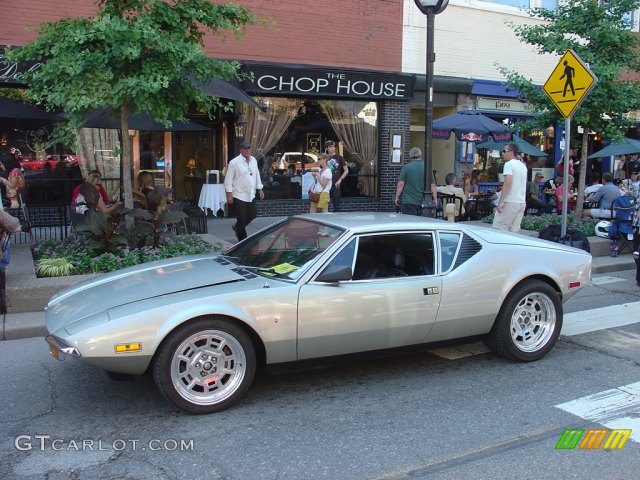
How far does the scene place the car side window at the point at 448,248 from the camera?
5.07m

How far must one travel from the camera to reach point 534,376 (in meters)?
5.14

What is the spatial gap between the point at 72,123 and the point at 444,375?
525 cm

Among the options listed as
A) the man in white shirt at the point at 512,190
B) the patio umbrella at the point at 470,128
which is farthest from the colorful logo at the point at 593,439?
the patio umbrella at the point at 470,128

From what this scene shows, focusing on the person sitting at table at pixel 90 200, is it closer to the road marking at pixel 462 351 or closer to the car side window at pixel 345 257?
the car side window at pixel 345 257

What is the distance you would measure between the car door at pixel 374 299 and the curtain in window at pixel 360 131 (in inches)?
414

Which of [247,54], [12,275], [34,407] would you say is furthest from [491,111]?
[34,407]

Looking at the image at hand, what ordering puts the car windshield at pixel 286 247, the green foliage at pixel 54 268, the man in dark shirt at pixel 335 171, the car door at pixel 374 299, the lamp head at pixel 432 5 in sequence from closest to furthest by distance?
the car door at pixel 374 299 → the car windshield at pixel 286 247 → the green foliage at pixel 54 268 → the lamp head at pixel 432 5 → the man in dark shirt at pixel 335 171

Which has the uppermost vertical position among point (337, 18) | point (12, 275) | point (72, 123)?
point (337, 18)

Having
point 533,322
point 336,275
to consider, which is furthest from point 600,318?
point 336,275

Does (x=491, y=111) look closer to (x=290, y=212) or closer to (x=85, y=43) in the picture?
(x=290, y=212)

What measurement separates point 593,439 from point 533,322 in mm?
1610

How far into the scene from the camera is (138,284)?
183 inches

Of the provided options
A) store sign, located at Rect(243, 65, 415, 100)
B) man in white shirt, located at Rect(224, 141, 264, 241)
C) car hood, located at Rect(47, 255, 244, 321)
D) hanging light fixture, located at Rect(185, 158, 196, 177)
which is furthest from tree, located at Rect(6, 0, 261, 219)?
hanging light fixture, located at Rect(185, 158, 196, 177)

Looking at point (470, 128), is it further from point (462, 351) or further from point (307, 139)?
point (462, 351)
